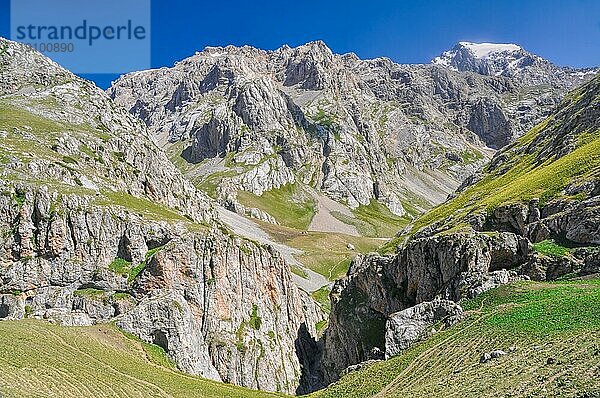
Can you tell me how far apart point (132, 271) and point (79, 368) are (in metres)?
37.4

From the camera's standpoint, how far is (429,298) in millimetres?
70000

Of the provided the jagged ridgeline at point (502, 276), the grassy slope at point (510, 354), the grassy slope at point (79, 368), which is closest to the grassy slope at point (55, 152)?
the grassy slope at point (79, 368)

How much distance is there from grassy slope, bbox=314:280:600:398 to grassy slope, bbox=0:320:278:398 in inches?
666

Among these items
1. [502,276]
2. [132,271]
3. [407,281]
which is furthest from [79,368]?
[407,281]

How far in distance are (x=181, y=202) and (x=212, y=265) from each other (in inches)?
2790

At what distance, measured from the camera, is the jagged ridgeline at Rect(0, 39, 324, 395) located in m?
70.9

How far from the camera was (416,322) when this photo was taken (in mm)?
50719

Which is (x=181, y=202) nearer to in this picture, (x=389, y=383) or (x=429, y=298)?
(x=429, y=298)

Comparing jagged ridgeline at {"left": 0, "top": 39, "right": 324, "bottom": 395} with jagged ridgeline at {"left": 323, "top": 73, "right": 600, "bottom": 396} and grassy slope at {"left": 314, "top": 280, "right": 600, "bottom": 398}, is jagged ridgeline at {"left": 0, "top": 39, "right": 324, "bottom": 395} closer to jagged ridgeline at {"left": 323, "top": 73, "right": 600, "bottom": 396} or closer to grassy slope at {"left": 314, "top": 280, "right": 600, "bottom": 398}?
jagged ridgeline at {"left": 323, "top": 73, "right": 600, "bottom": 396}

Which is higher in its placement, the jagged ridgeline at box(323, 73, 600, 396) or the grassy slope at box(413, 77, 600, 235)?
the grassy slope at box(413, 77, 600, 235)

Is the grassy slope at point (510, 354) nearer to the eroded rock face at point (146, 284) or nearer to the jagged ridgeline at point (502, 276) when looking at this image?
the jagged ridgeline at point (502, 276)

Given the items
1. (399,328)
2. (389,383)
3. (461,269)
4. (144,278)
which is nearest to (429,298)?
(461,269)

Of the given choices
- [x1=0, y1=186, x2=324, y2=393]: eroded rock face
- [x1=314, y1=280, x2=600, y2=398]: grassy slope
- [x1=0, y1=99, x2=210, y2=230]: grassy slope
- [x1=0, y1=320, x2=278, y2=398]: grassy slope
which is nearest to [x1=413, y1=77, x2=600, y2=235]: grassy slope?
[x1=314, y1=280, x2=600, y2=398]: grassy slope

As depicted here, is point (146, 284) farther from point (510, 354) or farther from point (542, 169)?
point (542, 169)
